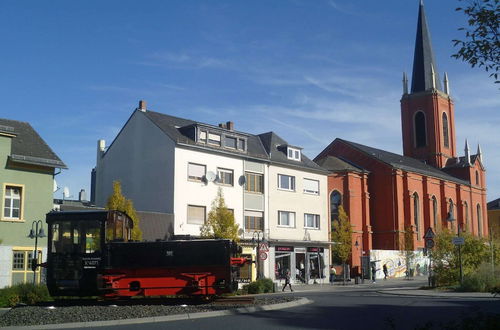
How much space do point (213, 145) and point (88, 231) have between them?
24.0 meters

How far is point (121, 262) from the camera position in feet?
61.5

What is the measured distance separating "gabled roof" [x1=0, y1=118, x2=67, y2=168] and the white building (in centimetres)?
920

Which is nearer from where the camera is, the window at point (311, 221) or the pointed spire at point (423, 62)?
the window at point (311, 221)

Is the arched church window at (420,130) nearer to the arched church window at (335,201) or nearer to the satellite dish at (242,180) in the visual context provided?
the arched church window at (335,201)

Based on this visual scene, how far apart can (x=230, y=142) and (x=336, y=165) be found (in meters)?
20.8

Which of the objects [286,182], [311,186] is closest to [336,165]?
[311,186]

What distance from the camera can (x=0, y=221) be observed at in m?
28.6

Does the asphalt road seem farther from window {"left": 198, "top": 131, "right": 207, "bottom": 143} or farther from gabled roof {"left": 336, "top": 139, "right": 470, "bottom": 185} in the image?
gabled roof {"left": 336, "top": 139, "right": 470, "bottom": 185}

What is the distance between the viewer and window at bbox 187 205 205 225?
39531mm

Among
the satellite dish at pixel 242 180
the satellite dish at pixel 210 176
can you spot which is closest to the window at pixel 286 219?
the satellite dish at pixel 242 180

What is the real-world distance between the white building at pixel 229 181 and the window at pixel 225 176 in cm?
7

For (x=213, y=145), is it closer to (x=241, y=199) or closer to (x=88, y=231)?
(x=241, y=199)

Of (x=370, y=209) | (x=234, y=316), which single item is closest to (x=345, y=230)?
(x=370, y=209)

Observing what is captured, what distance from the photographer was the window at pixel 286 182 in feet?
152
